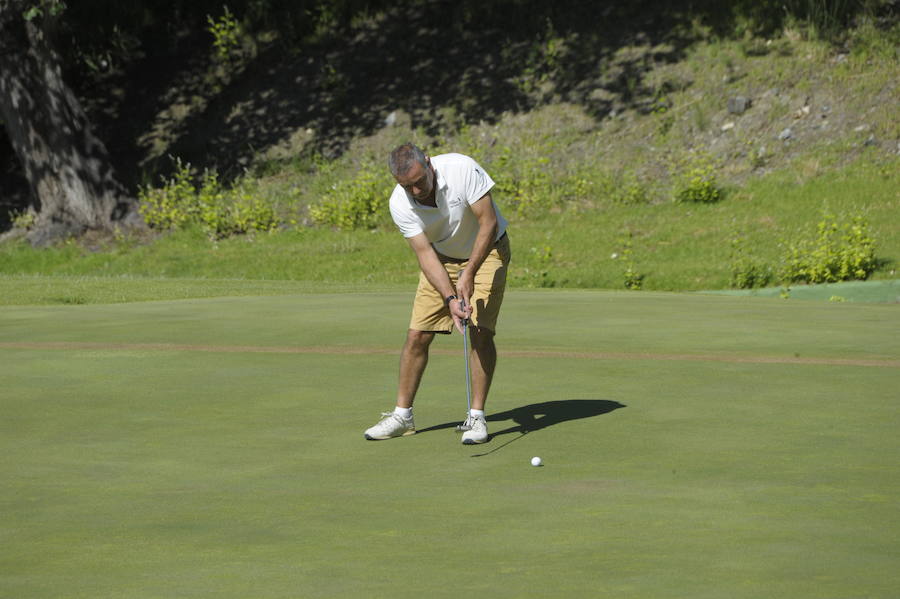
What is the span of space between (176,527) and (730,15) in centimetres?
2628

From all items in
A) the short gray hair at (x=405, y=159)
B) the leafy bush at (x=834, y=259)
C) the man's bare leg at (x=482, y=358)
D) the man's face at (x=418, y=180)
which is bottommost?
the leafy bush at (x=834, y=259)

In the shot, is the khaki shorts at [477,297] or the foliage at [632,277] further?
the foliage at [632,277]

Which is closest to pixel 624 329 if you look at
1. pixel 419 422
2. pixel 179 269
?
pixel 419 422

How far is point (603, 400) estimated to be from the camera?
27.9ft

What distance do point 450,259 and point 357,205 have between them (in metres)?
18.9

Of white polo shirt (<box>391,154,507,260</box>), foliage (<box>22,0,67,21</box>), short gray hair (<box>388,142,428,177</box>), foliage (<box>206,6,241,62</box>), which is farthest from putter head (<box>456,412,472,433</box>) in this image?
foliage (<box>206,6,241,62</box>)

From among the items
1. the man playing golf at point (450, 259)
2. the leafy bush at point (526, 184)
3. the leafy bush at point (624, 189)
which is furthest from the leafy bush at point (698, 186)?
the man playing golf at point (450, 259)

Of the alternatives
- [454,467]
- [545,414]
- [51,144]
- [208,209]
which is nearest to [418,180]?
[454,467]

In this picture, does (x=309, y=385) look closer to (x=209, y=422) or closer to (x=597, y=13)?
(x=209, y=422)

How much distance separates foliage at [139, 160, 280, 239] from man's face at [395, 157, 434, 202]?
2033 centimetres

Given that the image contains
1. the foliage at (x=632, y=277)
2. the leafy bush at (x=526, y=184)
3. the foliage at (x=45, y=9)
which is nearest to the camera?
the foliage at (x=632, y=277)

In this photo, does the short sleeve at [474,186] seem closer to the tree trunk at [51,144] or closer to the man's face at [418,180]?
the man's face at [418,180]

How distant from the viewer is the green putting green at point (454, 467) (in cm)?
451

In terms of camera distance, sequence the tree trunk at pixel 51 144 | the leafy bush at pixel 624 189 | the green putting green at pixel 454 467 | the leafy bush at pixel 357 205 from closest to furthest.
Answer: the green putting green at pixel 454 467 < the leafy bush at pixel 624 189 < the leafy bush at pixel 357 205 < the tree trunk at pixel 51 144
